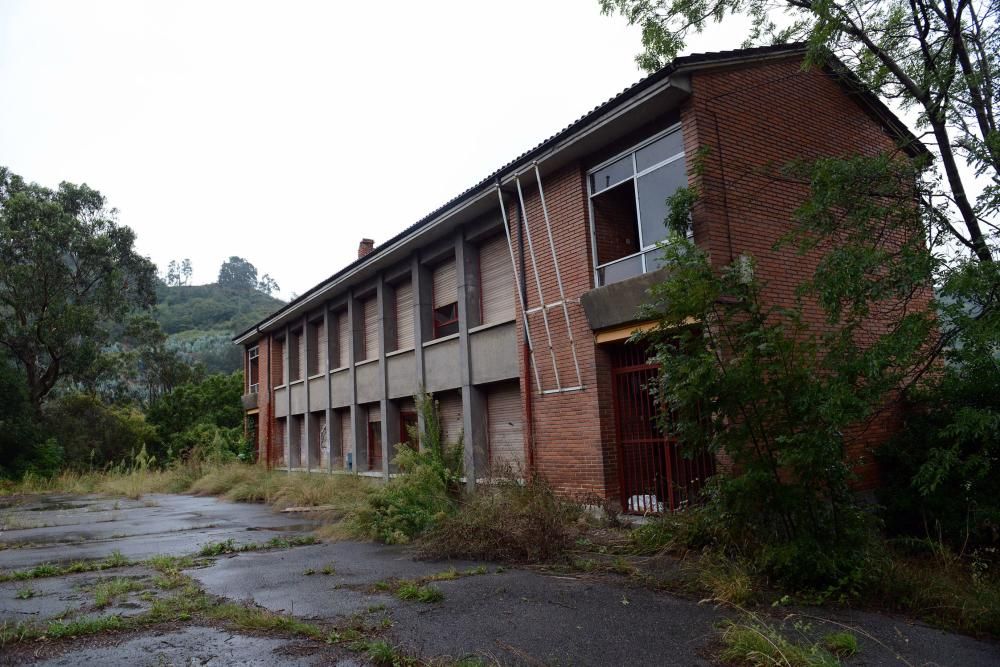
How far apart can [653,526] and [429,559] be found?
2.76m

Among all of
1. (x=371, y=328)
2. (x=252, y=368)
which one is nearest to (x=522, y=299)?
(x=371, y=328)

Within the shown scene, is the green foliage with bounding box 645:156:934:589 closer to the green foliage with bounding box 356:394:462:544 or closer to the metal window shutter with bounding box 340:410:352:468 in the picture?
the green foliage with bounding box 356:394:462:544

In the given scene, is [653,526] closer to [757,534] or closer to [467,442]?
[757,534]

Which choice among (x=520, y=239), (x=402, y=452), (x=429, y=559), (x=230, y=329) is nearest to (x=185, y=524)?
(x=402, y=452)

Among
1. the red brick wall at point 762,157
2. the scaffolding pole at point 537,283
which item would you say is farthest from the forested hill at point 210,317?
the red brick wall at point 762,157

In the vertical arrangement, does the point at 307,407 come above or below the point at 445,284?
below

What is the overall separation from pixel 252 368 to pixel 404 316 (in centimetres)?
1511

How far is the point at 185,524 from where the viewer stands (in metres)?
13.6

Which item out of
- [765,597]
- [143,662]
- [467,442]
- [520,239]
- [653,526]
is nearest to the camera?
[143,662]

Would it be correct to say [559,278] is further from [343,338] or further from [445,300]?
[343,338]

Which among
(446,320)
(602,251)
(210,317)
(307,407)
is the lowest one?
(307,407)

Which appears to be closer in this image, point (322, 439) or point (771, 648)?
point (771, 648)

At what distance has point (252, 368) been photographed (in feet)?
98.8

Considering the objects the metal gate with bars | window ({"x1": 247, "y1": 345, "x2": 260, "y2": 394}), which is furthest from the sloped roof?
window ({"x1": 247, "y1": 345, "x2": 260, "y2": 394})
